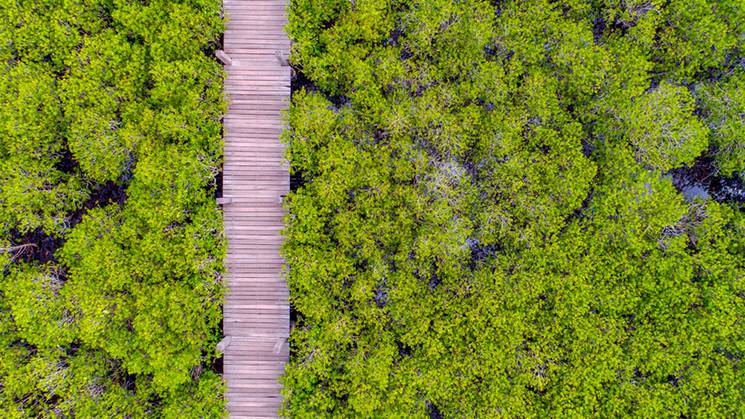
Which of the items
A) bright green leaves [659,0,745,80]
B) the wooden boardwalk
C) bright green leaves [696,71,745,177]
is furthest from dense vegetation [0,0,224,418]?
bright green leaves [696,71,745,177]

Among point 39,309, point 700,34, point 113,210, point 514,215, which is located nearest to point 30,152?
point 113,210

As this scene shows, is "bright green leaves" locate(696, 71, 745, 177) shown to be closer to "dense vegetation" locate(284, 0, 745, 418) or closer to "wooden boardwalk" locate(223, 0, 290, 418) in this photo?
"dense vegetation" locate(284, 0, 745, 418)

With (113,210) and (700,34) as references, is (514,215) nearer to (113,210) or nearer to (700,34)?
(700,34)

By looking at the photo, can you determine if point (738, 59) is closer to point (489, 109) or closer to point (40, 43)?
point (489, 109)

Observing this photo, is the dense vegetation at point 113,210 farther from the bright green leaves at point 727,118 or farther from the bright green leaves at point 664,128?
the bright green leaves at point 727,118

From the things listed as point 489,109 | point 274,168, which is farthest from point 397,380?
point 489,109

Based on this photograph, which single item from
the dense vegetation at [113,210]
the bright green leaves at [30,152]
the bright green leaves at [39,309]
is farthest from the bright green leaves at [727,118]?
the bright green leaves at [39,309]
